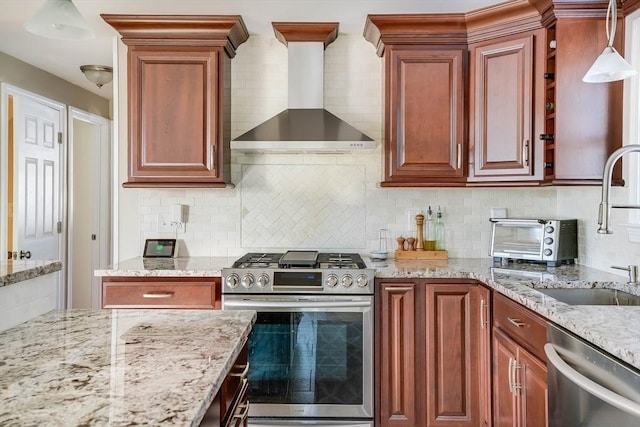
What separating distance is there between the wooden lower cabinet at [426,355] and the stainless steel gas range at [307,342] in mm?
96

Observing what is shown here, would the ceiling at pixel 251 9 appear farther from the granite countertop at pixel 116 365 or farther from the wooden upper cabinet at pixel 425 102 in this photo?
the granite countertop at pixel 116 365

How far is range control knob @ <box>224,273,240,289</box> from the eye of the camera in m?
2.49

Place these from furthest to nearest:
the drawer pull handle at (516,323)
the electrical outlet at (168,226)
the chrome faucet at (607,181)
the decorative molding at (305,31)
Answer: the electrical outlet at (168,226) → the decorative molding at (305,31) → the drawer pull handle at (516,323) → the chrome faucet at (607,181)

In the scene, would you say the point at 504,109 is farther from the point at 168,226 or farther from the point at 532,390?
the point at 168,226

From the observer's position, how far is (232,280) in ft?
8.17

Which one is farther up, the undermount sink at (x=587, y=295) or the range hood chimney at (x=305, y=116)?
the range hood chimney at (x=305, y=116)

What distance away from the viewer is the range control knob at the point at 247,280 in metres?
2.48

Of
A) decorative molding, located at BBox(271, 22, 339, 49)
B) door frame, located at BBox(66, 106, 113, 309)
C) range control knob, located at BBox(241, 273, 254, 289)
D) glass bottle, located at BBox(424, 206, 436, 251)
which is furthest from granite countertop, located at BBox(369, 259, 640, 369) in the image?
door frame, located at BBox(66, 106, 113, 309)

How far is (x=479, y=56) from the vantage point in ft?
8.99

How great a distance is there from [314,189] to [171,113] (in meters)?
1.04

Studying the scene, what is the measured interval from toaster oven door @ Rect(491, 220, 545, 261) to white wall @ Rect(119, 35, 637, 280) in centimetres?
34

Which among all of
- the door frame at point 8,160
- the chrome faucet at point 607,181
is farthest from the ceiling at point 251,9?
the chrome faucet at point 607,181

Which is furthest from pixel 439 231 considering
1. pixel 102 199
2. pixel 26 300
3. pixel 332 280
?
pixel 102 199

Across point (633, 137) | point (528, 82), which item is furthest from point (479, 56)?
point (633, 137)
